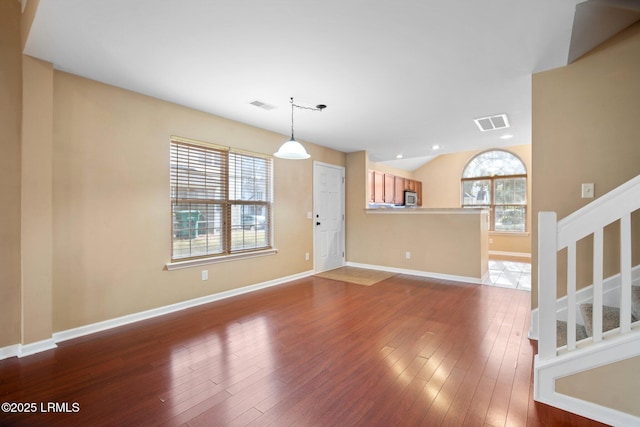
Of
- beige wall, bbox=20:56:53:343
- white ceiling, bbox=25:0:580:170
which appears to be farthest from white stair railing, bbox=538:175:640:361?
beige wall, bbox=20:56:53:343

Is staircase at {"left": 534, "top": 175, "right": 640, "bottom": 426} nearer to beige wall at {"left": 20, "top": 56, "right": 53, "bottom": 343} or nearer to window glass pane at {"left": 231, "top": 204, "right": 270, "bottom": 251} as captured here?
window glass pane at {"left": 231, "top": 204, "right": 270, "bottom": 251}

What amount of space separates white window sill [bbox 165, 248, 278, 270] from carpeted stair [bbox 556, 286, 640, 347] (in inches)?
134

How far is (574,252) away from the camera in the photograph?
5.50ft

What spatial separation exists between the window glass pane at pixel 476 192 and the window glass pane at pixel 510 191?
8.2 inches

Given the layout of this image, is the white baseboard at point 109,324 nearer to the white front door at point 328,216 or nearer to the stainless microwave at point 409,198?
the white front door at point 328,216

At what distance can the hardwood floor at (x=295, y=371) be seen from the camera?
1.65 meters

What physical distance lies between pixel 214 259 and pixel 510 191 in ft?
24.0

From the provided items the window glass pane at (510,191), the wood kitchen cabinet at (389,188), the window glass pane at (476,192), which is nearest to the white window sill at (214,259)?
the wood kitchen cabinet at (389,188)

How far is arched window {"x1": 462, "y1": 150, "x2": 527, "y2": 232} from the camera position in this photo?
284 inches

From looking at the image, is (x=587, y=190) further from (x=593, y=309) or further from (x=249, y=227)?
(x=249, y=227)

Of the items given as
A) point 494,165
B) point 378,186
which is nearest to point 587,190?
point 378,186

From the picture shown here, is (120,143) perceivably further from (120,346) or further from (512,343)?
(512,343)

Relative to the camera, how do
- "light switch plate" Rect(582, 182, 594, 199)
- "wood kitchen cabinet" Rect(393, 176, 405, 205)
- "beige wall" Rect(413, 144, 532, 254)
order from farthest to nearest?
"wood kitchen cabinet" Rect(393, 176, 405, 205) → "beige wall" Rect(413, 144, 532, 254) → "light switch plate" Rect(582, 182, 594, 199)

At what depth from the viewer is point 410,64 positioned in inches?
98.1
